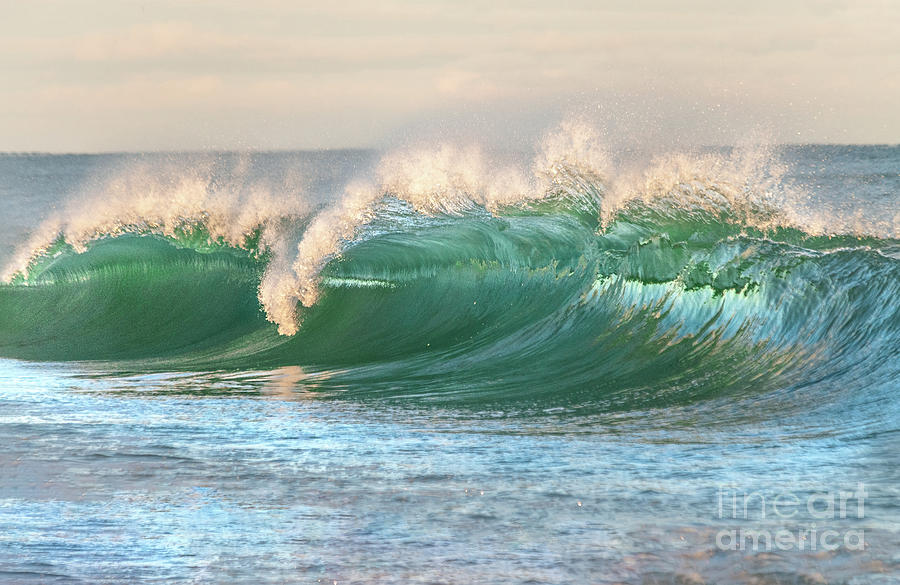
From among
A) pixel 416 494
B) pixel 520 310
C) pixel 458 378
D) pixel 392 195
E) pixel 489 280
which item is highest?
pixel 392 195

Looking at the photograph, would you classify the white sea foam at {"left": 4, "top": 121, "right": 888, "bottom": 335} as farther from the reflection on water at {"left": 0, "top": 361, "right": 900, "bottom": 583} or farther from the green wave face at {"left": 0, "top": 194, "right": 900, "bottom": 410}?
the reflection on water at {"left": 0, "top": 361, "right": 900, "bottom": 583}

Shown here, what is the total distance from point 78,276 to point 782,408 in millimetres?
10035

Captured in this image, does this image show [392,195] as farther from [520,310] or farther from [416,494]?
[416,494]

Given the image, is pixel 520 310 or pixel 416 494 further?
pixel 520 310

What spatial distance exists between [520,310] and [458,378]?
2.29 meters

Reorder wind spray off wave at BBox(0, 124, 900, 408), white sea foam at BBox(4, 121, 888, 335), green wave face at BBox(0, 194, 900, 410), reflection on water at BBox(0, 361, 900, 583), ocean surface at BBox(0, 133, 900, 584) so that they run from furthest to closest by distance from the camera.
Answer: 1. white sea foam at BBox(4, 121, 888, 335)
2. wind spray off wave at BBox(0, 124, 900, 408)
3. green wave face at BBox(0, 194, 900, 410)
4. ocean surface at BBox(0, 133, 900, 584)
5. reflection on water at BBox(0, 361, 900, 583)

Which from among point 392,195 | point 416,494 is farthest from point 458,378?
point 392,195

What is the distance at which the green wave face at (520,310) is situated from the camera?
7.14 m

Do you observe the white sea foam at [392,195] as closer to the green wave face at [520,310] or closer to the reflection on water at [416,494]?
the green wave face at [520,310]

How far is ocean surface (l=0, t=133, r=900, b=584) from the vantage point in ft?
12.0

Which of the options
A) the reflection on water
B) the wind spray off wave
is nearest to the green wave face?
the wind spray off wave

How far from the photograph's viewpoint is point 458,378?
24.5 ft

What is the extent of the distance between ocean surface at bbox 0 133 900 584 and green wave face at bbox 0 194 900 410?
0.04m

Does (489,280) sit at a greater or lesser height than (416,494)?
greater
